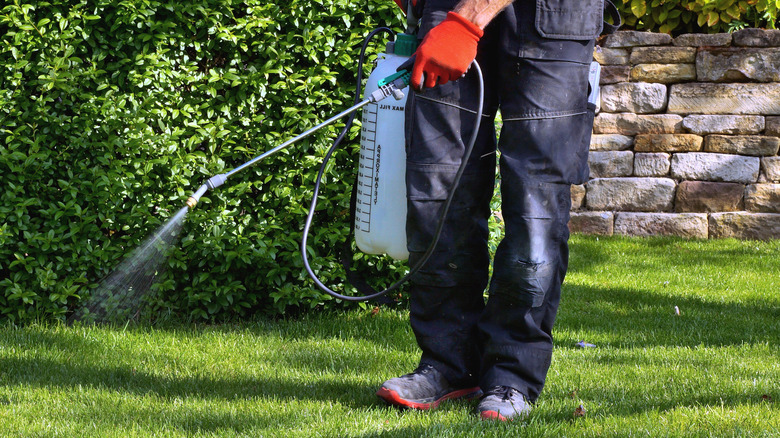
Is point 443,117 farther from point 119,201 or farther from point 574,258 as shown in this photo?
point 574,258

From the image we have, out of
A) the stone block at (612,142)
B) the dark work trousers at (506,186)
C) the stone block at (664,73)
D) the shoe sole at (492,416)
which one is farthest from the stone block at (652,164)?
the shoe sole at (492,416)

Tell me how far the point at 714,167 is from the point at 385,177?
12.5 ft

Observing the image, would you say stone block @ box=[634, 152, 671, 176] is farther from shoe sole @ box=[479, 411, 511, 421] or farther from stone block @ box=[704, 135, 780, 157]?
shoe sole @ box=[479, 411, 511, 421]

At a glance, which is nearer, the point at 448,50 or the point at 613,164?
the point at 448,50

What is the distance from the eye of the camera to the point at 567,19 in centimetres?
245

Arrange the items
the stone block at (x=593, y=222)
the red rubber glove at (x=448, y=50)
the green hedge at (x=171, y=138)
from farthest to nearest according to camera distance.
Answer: the stone block at (x=593, y=222) < the green hedge at (x=171, y=138) < the red rubber glove at (x=448, y=50)

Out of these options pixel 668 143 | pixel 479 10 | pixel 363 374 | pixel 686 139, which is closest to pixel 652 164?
pixel 668 143

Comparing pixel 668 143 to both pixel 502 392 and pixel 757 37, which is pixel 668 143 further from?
pixel 502 392

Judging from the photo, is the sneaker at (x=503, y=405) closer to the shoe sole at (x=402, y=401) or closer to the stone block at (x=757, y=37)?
the shoe sole at (x=402, y=401)

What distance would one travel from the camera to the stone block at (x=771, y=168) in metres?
5.80

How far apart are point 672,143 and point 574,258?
4.22ft

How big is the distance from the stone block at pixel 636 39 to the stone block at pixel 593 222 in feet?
3.96

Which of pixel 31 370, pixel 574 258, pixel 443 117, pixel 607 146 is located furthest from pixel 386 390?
pixel 607 146

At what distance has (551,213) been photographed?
2561 millimetres
